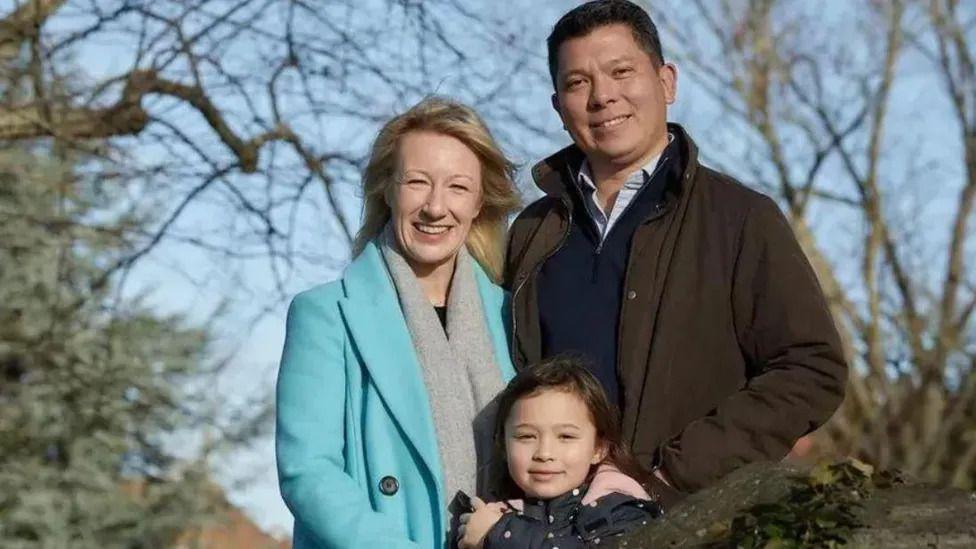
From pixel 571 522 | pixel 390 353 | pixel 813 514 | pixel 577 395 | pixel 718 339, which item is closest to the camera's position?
pixel 813 514

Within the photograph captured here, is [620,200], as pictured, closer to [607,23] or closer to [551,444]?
[607,23]

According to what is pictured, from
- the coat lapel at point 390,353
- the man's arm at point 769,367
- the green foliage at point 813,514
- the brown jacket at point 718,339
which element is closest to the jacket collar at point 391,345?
the coat lapel at point 390,353

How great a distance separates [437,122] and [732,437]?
0.97 m

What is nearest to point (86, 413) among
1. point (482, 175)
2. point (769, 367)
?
point (482, 175)

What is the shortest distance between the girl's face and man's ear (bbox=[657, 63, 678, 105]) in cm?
80

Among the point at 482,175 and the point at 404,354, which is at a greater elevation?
the point at 482,175

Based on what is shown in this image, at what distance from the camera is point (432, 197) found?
4066mm

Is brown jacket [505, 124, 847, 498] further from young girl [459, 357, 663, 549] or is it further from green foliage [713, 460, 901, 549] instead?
green foliage [713, 460, 901, 549]

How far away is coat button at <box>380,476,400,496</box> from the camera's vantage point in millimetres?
3875

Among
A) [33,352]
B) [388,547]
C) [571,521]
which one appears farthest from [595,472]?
[33,352]

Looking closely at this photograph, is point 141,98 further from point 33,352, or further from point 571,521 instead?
point 571,521

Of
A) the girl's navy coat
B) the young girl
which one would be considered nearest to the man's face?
the young girl

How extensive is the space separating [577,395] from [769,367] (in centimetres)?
41

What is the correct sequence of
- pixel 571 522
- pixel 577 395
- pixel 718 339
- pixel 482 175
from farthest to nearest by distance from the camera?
pixel 482 175
pixel 718 339
pixel 577 395
pixel 571 522
